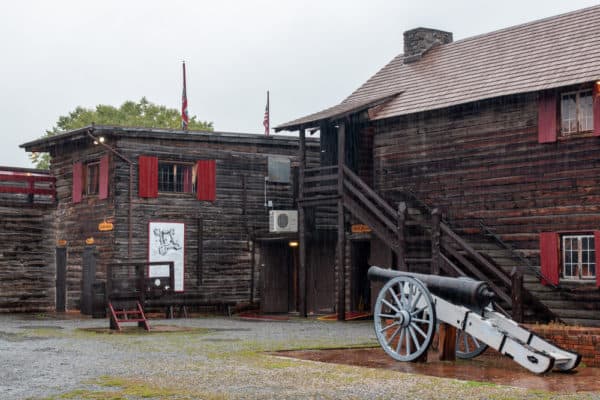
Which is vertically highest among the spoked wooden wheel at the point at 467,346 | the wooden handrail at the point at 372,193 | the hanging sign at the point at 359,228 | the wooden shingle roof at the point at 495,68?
the wooden shingle roof at the point at 495,68

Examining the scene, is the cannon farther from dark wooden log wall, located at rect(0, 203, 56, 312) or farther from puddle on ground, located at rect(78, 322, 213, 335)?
dark wooden log wall, located at rect(0, 203, 56, 312)

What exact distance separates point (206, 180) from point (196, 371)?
1651 cm

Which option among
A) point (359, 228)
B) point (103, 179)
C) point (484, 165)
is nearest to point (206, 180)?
point (103, 179)

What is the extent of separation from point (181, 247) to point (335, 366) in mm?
15815

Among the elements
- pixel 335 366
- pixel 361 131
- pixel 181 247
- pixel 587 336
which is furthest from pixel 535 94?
pixel 181 247

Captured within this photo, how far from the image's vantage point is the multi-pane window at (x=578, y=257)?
1986cm

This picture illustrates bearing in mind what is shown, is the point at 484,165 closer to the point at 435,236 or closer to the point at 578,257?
the point at 435,236

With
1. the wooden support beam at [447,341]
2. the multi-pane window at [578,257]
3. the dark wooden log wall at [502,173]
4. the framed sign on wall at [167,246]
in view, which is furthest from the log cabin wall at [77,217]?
the wooden support beam at [447,341]

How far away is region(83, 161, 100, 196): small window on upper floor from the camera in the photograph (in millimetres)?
28969

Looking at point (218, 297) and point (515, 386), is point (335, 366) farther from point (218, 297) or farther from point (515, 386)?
point (218, 297)

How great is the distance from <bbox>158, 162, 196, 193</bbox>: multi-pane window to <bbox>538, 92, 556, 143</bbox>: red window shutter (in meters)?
12.1

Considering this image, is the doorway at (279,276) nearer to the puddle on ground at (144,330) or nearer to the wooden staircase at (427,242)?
the wooden staircase at (427,242)

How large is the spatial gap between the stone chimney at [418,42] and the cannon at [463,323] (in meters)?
13.7

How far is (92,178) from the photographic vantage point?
29312 millimetres
